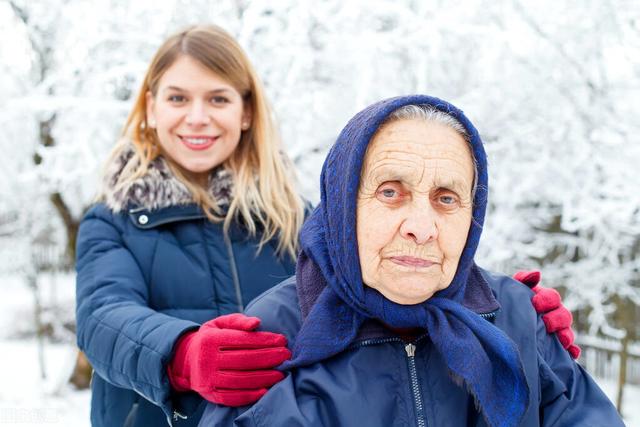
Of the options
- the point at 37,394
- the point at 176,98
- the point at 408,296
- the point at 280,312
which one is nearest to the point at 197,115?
the point at 176,98

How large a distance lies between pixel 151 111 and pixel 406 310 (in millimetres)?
1410

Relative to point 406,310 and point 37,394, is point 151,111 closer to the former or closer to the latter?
point 406,310

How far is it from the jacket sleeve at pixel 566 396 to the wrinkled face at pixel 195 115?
1.25 metres

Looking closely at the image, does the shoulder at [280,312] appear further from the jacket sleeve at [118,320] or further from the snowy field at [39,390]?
the snowy field at [39,390]

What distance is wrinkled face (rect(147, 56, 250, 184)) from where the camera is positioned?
222cm

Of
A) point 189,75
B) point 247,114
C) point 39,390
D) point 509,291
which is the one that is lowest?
point 39,390

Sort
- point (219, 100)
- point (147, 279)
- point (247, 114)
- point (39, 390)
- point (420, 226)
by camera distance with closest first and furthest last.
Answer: point (420, 226) → point (147, 279) → point (219, 100) → point (247, 114) → point (39, 390)

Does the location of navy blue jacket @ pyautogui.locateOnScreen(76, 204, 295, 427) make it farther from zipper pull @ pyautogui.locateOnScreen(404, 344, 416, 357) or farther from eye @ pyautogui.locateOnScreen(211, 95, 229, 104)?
zipper pull @ pyautogui.locateOnScreen(404, 344, 416, 357)

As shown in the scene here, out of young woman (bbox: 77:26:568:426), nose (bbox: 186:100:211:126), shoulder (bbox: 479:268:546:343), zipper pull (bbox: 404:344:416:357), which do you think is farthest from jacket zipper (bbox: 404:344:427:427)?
nose (bbox: 186:100:211:126)

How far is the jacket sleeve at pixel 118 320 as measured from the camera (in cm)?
167

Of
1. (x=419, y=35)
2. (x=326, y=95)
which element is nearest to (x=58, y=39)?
(x=326, y=95)

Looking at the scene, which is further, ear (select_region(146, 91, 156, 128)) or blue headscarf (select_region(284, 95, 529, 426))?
ear (select_region(146, 91, 156, 128))

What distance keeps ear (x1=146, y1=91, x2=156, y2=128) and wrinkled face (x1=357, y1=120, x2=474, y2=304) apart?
1224 millimetres

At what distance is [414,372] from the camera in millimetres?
1428
